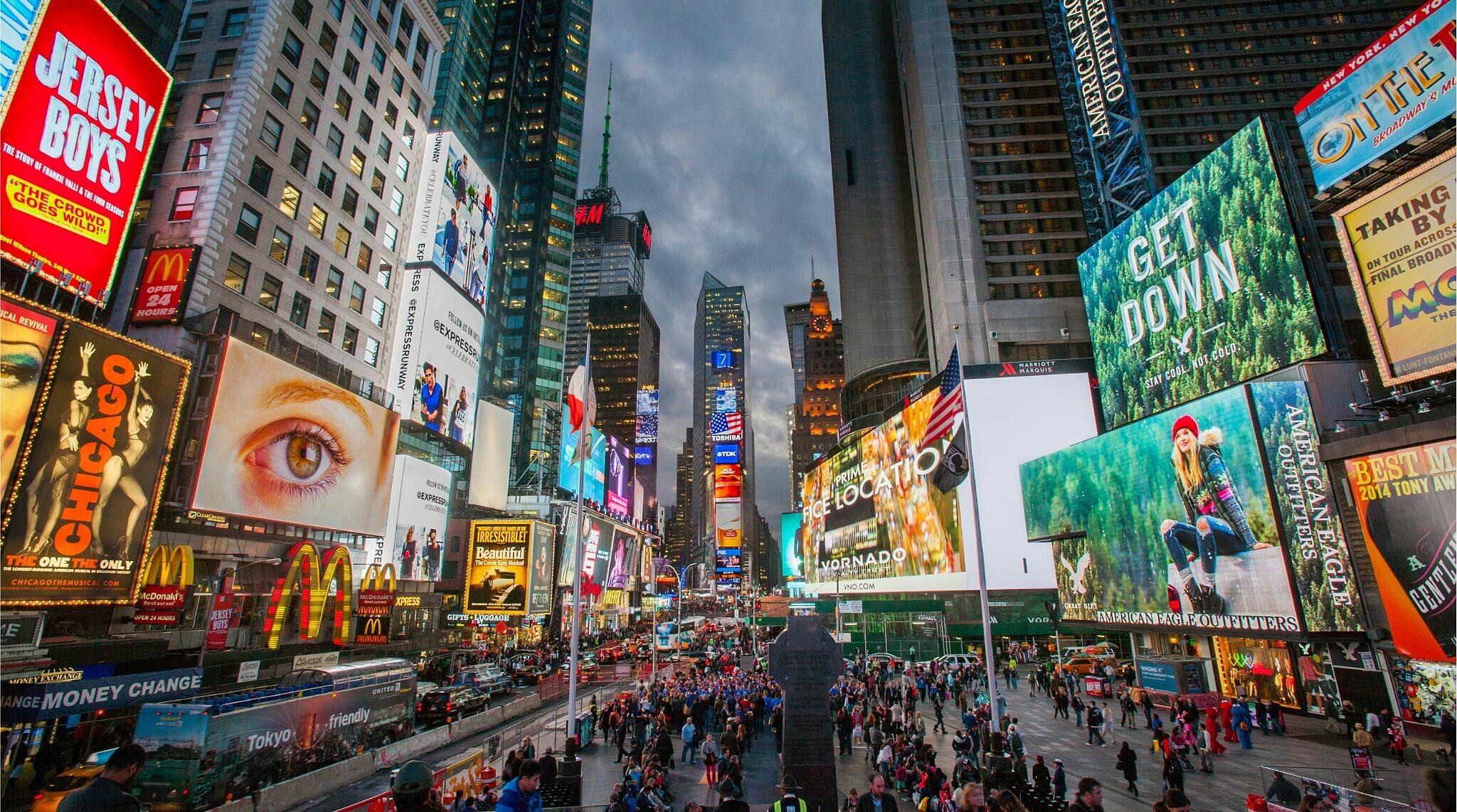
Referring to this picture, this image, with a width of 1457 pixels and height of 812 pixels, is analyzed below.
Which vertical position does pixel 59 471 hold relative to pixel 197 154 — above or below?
below

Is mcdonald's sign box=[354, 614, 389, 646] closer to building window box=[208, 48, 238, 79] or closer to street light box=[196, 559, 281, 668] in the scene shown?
street light box=[196, 559, 281, 668]

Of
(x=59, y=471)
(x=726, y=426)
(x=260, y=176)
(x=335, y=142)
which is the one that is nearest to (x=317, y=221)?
(x=260, y=176)

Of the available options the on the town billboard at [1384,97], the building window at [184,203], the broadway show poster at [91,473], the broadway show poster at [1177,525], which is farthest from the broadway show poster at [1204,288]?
the building window at [184,203]

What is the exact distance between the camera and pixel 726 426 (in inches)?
4882

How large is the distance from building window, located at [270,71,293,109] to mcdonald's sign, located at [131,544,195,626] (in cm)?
2276

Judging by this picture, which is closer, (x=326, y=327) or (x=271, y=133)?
(x=271, y=133)

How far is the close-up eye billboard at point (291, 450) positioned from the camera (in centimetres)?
2706

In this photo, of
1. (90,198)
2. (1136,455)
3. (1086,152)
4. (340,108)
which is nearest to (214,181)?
(90,198)

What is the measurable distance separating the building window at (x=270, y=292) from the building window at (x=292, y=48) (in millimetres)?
11763

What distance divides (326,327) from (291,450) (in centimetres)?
Answer: 994

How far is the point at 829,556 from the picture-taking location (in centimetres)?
8744

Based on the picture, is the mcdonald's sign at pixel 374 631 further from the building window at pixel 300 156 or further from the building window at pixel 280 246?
the building window at pixel 300 156

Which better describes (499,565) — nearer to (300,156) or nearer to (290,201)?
(290,201)

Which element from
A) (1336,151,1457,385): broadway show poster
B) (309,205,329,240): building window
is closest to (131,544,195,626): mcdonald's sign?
(309,205,329,240): building window
